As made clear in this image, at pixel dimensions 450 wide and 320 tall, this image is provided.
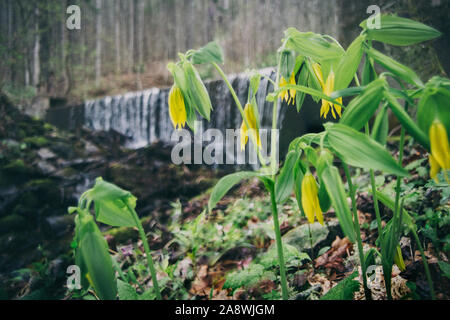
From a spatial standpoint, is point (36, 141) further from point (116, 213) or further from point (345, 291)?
point (345, 291)

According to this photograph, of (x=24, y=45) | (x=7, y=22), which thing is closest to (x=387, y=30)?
(x=7, y=22)

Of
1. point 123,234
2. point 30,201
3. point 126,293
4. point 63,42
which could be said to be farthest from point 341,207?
point 63,42

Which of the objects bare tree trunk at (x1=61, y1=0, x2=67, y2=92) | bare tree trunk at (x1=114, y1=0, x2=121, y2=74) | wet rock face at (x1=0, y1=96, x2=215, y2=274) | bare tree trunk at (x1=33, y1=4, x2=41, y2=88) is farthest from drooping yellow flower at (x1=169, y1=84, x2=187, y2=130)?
bare tree trunk at (x1=114, y1=0, x2=121, y2=74)

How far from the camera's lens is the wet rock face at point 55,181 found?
8.07 feet

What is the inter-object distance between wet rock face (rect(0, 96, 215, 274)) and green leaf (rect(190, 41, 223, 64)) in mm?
1898

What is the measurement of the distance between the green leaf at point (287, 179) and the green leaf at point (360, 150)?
0.32 feet

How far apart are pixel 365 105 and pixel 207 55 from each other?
1.26 feet

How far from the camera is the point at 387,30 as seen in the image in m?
0.55

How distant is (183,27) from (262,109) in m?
5.03

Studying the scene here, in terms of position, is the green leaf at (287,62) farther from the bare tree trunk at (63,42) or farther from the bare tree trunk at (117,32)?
the bare tree trunk at (117,32)

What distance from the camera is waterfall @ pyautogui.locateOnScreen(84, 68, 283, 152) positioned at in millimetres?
2834

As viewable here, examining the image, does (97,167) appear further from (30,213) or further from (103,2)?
(103,2)

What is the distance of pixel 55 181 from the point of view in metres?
3.13

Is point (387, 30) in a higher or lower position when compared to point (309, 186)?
higher
